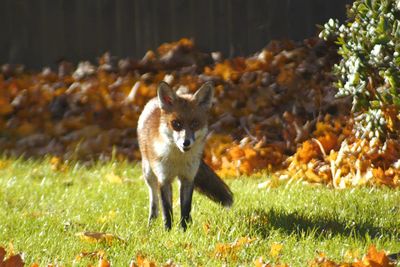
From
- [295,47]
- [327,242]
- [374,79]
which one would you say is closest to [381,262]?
[327,242]

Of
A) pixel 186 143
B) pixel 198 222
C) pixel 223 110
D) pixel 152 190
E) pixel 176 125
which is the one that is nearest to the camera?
pixel 186 143

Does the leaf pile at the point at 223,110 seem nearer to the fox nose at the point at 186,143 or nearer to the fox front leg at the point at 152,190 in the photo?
the fox front leg at the point at 152,190

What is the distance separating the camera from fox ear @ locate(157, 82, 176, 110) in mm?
6078

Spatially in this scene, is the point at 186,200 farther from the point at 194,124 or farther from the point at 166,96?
the point at 166,96

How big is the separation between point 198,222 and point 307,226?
759 millimetres

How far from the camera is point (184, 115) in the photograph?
5.95m

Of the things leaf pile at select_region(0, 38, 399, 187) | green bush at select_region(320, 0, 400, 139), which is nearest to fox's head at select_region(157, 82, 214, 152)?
green bush at select_region(320, 0, 400, 139)

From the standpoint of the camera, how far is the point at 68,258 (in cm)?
504

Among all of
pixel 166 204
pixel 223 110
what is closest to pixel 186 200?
pixel 166 204

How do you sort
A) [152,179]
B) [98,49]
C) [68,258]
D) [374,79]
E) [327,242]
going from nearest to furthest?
1. [68,258]
2. [327,242]
3. [152,179]
4. [374,79]
5. [98,49]

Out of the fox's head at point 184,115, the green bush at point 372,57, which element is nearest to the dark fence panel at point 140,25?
the green bush at point 372,57

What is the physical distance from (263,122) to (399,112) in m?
2.10

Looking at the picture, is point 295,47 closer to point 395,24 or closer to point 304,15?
point 304,15

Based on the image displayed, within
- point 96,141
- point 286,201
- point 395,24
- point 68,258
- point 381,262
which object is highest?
point 395,24
